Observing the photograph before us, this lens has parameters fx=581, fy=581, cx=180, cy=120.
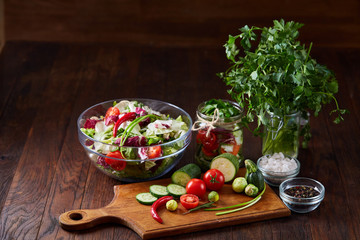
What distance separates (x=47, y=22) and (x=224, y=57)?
5.25 ft

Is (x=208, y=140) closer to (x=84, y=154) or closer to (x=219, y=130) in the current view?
(x=219, y=130)

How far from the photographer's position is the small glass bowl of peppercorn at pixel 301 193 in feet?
8.36

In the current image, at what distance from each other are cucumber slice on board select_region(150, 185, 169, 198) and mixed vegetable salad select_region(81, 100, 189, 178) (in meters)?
0.10

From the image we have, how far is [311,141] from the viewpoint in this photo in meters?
3.19

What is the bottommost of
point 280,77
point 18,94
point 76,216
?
point 18,94

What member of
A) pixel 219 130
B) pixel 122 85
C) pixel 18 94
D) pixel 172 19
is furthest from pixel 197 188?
pixel 172 19

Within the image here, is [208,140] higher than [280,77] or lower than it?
lower

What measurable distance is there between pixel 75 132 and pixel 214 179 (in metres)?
0.98

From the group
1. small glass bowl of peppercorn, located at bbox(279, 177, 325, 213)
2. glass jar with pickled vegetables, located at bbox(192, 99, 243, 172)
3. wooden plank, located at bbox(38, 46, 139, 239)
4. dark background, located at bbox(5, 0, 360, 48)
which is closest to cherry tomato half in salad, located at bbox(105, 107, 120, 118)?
wooden plank, located at bbox(38, 46, 139, 239)

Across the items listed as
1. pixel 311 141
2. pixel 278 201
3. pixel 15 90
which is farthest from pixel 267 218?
pixel 15 90

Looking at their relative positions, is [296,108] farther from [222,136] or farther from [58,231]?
[58,231]

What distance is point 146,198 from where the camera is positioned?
259 cm

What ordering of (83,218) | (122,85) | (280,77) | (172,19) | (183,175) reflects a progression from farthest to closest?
(172,19), (122,85), (183,175), (280,77), (83,218)

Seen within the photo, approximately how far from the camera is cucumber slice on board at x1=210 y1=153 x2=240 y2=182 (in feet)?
8.97
